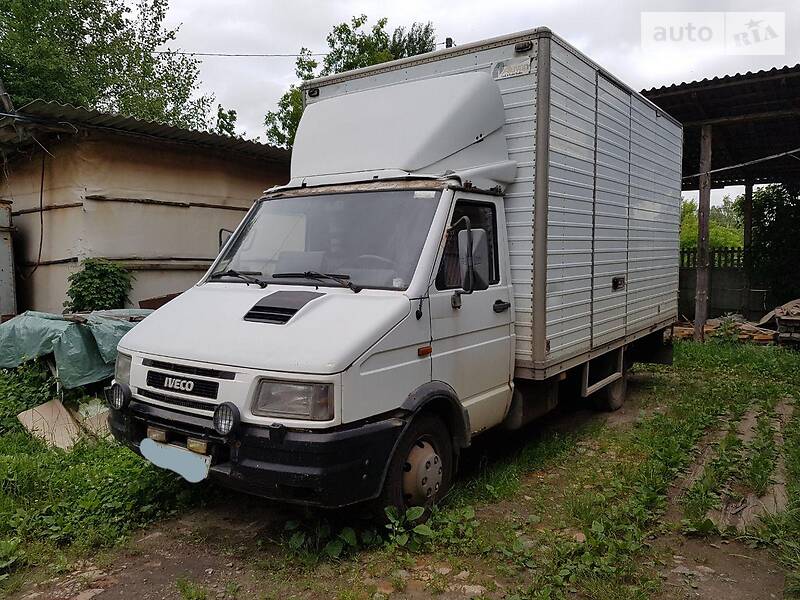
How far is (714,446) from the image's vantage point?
563 cm

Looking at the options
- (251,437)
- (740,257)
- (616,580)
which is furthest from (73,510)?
(740,257)

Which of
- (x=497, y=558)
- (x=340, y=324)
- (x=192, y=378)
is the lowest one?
(x=497, y=558)

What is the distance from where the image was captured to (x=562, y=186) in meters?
4.95

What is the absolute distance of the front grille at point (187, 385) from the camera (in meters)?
3.41

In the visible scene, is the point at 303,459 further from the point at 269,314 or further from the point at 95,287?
the point at 95,287

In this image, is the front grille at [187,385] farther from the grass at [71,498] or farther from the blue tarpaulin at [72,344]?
the blue tarpaulin at [72,344]

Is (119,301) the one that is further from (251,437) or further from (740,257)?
(740,257)

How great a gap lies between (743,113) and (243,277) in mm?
10453

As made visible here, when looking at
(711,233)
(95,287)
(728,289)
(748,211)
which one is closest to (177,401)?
(95,287)

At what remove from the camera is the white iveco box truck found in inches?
129

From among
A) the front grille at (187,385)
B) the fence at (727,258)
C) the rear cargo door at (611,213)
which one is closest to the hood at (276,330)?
the front grille at (187,385)

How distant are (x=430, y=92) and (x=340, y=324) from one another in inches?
84.3

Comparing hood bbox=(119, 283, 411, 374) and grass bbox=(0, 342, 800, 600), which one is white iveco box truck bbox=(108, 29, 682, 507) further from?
grass bbox=(0, 342, 800, 600)

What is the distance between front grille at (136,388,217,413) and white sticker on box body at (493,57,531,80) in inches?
130
